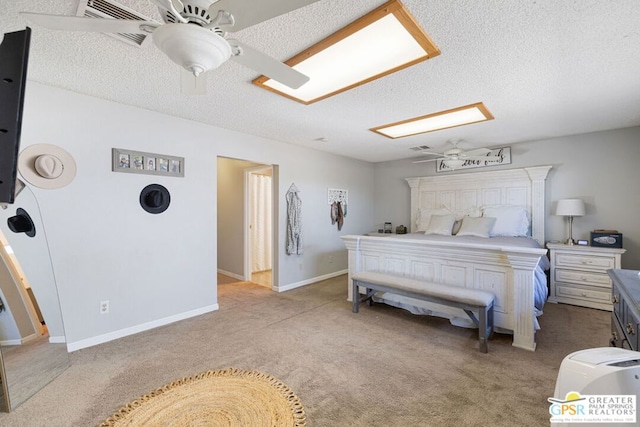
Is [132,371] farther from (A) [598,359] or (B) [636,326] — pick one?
(B) [636,326]

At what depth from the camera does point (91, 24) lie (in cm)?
108

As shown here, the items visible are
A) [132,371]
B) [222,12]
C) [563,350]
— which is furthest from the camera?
[563,350]

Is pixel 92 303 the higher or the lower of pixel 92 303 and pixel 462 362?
the higher

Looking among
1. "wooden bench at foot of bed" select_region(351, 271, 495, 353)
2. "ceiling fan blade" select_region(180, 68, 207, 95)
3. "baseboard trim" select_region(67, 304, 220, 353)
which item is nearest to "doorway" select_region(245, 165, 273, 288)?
"baseboard trim" select_region(67, 304, 220, 353)

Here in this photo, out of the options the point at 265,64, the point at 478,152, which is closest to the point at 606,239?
the point at 478,152

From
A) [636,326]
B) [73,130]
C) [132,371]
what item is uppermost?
[73,130]

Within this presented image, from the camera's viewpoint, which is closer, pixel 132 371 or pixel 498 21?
pixel 498 21

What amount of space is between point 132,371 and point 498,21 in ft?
11.3

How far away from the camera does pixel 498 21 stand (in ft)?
5.06

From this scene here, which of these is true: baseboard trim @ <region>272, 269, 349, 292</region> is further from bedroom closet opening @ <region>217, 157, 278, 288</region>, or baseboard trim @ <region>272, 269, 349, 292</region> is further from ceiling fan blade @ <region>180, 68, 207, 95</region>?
ceiling fan blade @ <region>180, 68, 207, 95</region>

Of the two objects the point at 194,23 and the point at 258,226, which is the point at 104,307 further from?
the point at 258,226

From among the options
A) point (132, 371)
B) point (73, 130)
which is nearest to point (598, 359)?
point (132, 371)

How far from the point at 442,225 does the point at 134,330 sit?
14.6 feet

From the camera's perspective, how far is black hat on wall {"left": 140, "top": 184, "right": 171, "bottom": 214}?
2871mm
